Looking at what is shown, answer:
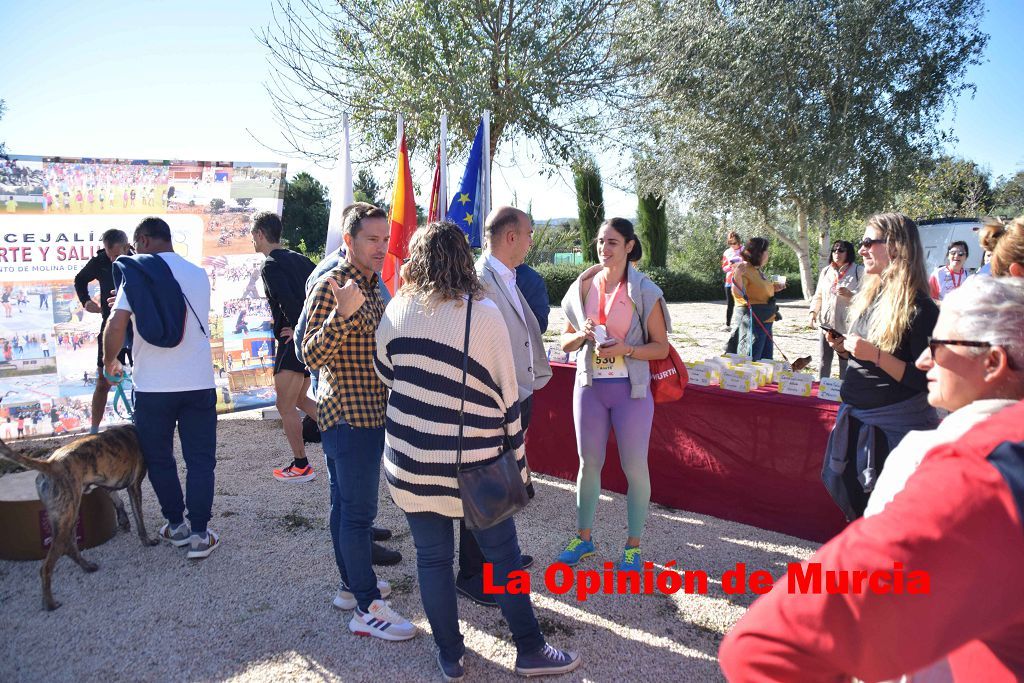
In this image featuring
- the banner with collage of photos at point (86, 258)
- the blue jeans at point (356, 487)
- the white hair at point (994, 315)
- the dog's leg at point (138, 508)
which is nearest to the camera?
the white hair at point (994, 315)

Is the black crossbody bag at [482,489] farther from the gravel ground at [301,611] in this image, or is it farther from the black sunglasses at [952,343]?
the black sunglasses at [952,343]

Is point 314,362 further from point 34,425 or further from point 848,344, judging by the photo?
point 34,425

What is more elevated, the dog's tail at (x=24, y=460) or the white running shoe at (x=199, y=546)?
the dog's tail at (x=24, y=460)

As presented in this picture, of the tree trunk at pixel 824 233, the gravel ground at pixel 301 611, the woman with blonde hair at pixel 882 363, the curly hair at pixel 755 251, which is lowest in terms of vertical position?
the gravel ground at pixel 301 611

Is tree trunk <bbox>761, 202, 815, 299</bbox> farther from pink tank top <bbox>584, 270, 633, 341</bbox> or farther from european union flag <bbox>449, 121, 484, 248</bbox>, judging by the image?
pink tank top <bbox>584, 270, 633, 341</bbox>

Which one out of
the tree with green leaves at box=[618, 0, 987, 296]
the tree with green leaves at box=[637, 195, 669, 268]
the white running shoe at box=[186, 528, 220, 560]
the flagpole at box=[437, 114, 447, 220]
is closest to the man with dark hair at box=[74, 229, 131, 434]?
→ the white running shoe at box=[186, 528, 220, 560]

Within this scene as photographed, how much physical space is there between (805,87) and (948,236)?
481 cm

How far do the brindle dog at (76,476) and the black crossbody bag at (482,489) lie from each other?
7.55 feet

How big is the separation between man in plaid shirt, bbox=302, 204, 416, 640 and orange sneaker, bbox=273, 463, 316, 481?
227cm

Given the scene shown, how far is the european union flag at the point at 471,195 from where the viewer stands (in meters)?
4.98

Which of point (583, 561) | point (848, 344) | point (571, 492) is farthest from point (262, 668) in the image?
point (848, 344)

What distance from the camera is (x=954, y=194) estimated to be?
2692 cm

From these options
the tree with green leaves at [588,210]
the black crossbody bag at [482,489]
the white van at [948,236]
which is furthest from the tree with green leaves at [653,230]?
the black crossbody bag at [482,489]

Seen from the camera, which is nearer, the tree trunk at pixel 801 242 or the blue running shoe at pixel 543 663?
the blue running shoe at pixel 543 663
